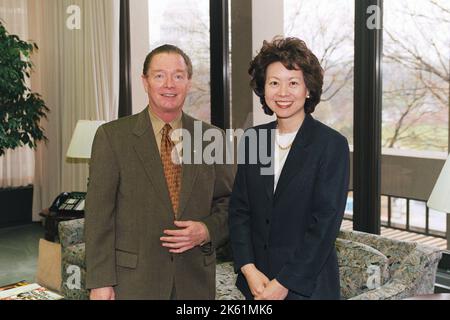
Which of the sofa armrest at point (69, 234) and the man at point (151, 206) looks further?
the sofa armrest at point (69, 234)

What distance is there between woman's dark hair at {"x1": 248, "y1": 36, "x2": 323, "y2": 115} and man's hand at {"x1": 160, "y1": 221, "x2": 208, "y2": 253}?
1.66ft

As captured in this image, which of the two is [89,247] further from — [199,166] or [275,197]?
[275,197]

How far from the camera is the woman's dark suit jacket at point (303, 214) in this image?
1.61 metres

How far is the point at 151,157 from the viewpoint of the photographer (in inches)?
73.7

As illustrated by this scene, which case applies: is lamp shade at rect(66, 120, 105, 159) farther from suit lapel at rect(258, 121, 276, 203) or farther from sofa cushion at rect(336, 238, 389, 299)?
suit lapel at rect(258, 121, 276, 203)

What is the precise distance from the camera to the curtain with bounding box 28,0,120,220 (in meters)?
5.49

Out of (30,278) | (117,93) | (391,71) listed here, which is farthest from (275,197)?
(117,93)

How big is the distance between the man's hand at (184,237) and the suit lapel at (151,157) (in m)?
0.07

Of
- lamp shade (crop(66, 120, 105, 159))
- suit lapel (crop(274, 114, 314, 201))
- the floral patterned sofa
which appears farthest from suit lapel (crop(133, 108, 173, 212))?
lamp shade (crop(66, 120, 105, 159))

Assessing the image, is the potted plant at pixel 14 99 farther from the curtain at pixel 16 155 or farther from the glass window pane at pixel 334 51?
the glass window pane at pixel 334 51

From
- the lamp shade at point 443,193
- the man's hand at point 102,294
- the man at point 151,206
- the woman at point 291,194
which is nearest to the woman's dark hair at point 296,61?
the woman at point 291,194

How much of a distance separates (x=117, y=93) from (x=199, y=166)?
146 inches

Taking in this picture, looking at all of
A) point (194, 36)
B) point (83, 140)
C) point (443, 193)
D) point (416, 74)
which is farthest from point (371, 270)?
point (194, 36)
